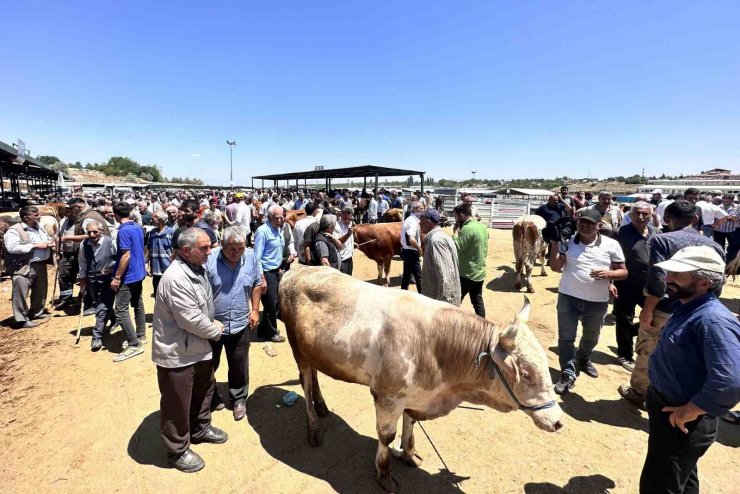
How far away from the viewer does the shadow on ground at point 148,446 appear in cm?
315

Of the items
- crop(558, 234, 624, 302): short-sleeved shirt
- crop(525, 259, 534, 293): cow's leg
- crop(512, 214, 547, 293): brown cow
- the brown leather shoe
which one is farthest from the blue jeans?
crop(512, 214, 547, 293): brown cow

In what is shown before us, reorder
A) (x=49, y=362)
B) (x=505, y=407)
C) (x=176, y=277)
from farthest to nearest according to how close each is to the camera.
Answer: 1. (x=49, y=362)
2. (x=176, y=277)
3. (x=505, y=407)

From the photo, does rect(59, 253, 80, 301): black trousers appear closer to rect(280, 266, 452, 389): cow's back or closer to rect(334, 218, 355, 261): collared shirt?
rect(334, 218, 355, 261): collared shirt

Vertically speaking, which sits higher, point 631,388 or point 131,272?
point 131,272

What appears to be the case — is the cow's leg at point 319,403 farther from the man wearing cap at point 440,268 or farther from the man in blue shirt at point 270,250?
the man in blue shirt at point 270,250

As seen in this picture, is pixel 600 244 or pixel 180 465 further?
pixel 600 244

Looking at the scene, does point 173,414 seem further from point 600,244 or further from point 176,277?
point 600,244

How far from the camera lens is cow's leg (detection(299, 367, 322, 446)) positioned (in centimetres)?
336

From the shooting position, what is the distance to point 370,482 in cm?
295

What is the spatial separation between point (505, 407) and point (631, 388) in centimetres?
257

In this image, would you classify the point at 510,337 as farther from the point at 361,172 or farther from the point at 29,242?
the point at 361,172

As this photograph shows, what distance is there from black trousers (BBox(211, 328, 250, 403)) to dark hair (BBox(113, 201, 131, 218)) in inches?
111

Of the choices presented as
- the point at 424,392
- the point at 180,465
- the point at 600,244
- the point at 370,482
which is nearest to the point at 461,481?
the point at 370,482

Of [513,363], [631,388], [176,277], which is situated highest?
[176,277]
